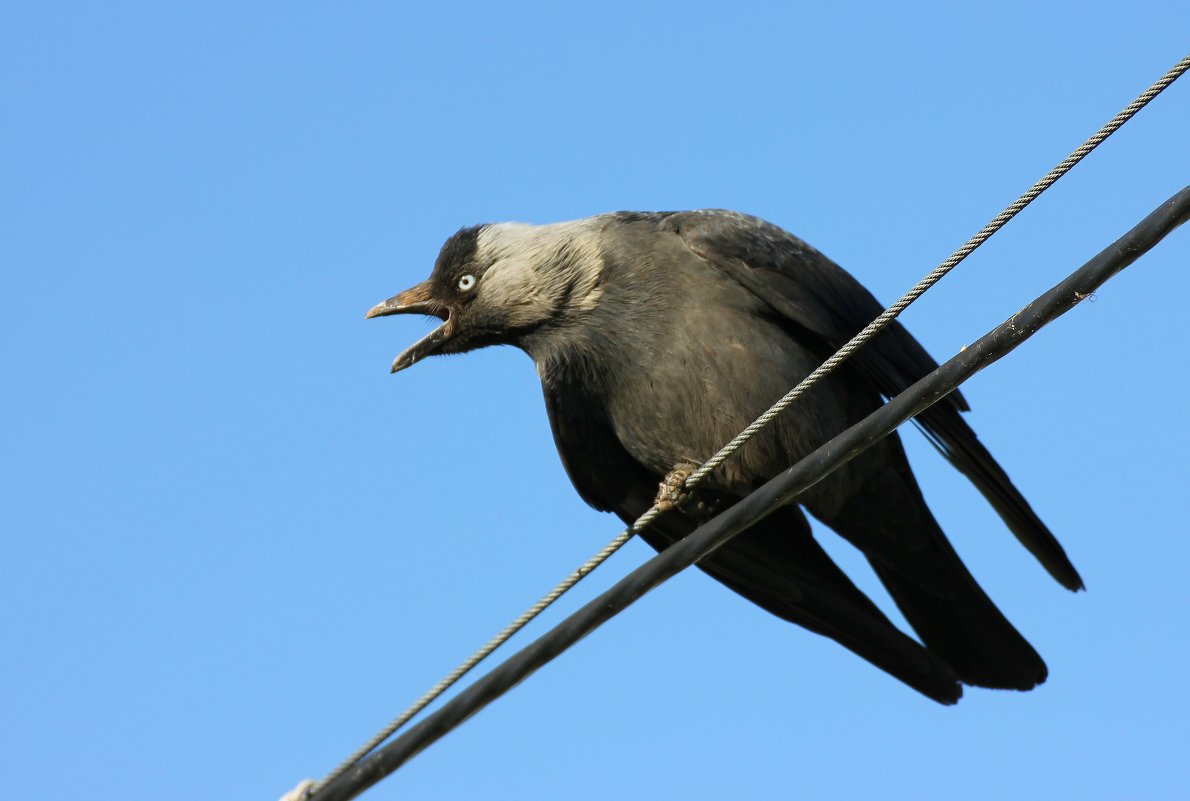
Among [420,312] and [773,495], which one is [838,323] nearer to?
[420,312]

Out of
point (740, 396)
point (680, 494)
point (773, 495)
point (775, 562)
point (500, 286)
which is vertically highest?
point (500, 286)

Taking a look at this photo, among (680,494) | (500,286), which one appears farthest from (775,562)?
(500,286)

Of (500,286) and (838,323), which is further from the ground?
(500,286)

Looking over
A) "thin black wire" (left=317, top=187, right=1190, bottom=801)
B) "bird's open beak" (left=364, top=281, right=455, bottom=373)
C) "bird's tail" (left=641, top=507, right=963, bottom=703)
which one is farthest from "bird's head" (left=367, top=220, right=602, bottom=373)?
"thin black wire" (left=317, top=187, right=1190, bottom=801)

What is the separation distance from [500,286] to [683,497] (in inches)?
56.0

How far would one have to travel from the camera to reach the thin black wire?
11.4 ft

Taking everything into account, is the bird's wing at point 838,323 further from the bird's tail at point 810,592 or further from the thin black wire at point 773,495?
the thin black wire at point 773,495

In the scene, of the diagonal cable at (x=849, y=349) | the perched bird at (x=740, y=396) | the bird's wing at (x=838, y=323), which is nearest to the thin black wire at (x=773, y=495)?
the diagonal cable at (x=849, y=349)

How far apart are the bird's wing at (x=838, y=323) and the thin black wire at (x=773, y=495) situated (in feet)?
6.98

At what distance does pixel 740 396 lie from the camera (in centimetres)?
577

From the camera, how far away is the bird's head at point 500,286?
6336 millimetres

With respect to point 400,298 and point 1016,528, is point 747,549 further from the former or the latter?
point 400,298

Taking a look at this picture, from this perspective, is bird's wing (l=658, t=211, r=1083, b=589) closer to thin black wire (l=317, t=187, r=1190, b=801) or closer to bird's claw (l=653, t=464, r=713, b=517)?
bird's claw (l=653, t=464, r=713, b=517)

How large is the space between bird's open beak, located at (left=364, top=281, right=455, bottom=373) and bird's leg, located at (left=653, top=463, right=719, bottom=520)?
4.12 ft
